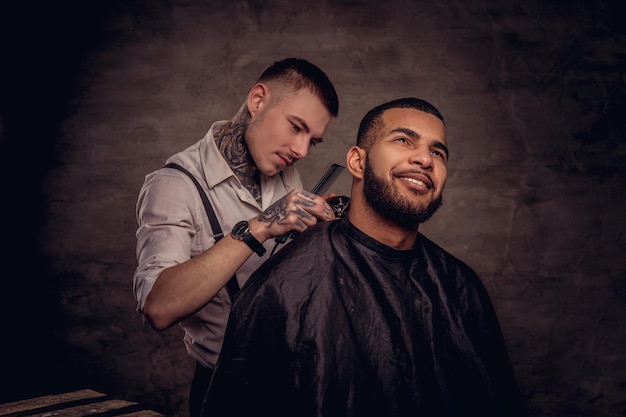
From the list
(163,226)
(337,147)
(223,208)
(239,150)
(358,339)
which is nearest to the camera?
(358,339)

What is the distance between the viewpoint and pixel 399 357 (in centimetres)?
153

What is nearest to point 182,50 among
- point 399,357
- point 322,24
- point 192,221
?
point 322,24

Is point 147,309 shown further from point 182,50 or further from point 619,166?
point 619,166

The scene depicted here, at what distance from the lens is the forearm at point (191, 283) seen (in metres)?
1.60

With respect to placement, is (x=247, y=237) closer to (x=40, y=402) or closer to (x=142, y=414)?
(x=142, y=414)

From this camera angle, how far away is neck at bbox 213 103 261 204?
2.06 m

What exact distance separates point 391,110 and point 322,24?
1.58m

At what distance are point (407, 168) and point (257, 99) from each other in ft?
2.61

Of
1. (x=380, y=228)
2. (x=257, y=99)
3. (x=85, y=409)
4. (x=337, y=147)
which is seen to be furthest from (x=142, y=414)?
(x=337, y=147)

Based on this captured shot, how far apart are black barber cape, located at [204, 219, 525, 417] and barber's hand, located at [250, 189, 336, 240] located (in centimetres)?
8

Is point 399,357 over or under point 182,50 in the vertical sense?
under

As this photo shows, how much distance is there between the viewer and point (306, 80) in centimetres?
206

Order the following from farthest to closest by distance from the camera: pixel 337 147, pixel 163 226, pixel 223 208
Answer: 1. pixel 337 147
2. pixel 223 208
3. pixel 163 226

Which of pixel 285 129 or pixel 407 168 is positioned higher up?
pixel 285 129
